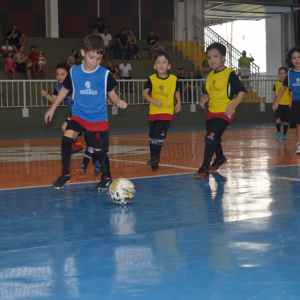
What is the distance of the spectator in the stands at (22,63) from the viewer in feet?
59.0

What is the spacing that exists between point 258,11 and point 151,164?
925 inches

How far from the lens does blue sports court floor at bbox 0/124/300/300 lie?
2.31m

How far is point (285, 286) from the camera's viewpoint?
2.29 m

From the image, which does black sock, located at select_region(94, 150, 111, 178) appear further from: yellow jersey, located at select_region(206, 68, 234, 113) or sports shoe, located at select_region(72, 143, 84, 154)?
sports shoe, located at select_region(72, 143, 84, 154)

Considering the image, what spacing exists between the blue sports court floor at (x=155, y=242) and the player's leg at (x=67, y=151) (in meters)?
0.11

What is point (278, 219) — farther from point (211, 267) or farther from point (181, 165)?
point (181, 165)

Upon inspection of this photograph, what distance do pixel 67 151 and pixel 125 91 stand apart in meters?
13.5

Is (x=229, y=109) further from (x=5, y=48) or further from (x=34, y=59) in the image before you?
(x=5, y=48)

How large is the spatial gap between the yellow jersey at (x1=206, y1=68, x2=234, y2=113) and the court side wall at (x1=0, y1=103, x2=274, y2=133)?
1148cm

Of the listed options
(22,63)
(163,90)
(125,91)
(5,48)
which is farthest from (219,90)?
(5,48)

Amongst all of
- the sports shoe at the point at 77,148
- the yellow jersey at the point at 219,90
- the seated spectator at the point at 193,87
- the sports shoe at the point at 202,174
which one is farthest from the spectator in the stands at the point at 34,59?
the sports shoe at the point at 202,174

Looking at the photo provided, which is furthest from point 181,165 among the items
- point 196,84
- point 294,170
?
point 196,84

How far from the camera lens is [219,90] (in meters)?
6.21

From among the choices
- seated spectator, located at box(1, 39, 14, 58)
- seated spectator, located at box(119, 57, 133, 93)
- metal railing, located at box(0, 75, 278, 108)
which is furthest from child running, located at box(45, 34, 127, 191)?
seated spectator, located at box(119, 57, 133, 93)
